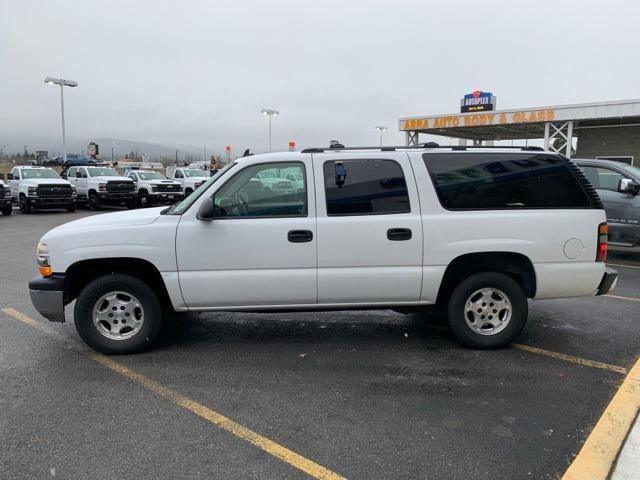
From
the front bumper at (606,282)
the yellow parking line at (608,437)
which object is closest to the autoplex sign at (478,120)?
the front bumper at (606,282)

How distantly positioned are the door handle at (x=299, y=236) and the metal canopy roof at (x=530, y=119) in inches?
807

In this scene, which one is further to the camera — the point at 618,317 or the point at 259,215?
the point at 618,317

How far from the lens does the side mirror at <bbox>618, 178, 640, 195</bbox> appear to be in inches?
349

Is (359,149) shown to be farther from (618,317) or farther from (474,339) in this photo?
(618,317)

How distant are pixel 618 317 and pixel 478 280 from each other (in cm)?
240

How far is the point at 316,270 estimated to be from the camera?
4.64 meters

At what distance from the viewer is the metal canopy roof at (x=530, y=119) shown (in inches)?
827

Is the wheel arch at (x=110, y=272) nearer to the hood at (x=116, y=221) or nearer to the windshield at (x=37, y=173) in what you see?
the hood at (x=116, y=221)

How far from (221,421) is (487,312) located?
2.68 meters

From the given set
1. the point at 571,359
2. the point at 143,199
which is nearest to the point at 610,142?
the point at 143,199

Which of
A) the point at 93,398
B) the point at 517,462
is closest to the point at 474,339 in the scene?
the point at 517,462

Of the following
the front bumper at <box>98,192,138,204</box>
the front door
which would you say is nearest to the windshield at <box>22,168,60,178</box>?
the front bumper at <box>98,192,138,204</box>

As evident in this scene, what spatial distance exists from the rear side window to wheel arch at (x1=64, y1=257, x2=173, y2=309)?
8.98ft

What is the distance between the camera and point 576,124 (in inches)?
951
